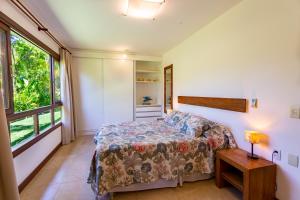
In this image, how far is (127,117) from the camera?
518 centimetres

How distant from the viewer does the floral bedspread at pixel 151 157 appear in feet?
6.66

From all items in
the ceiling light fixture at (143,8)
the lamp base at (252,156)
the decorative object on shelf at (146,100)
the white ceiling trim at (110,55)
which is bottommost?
the lamp base at (252,156)

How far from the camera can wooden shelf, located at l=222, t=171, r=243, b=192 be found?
1988 millimetres

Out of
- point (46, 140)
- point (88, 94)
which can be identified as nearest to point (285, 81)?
point (46, 140)

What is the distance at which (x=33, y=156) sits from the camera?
2.60 metres

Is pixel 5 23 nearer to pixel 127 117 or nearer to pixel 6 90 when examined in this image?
pixel 6 90

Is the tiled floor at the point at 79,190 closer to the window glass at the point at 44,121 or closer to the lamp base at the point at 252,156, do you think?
the lamp base at the point at 252,156

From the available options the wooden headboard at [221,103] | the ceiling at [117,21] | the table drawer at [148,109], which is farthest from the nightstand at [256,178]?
the table drawer at [148,109]

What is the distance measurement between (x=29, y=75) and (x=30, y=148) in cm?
117

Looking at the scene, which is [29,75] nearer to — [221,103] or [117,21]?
[117,21]

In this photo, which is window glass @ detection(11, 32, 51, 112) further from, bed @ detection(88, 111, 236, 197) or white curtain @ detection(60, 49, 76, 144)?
bed @ detection(88, 111, 236, 197)

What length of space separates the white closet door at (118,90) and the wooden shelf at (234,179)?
11.2 feet

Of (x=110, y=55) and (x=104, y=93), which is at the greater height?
(x=110, y=55)

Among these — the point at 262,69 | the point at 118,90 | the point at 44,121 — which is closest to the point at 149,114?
the point at 118,90
